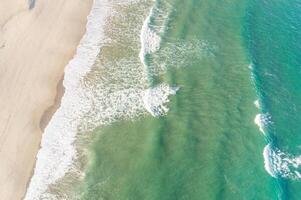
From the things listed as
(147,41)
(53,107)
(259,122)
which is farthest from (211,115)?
(53,107)

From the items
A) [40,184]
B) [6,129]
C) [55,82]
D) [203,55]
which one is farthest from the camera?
[203,55]

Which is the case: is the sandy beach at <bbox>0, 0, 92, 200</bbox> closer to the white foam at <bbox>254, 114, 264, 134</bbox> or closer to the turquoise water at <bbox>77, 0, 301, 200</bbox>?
the turquoise water at <bbox>77, 0, 301, 200</bbox>

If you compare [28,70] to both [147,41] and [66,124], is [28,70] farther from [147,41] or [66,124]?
[147,41]

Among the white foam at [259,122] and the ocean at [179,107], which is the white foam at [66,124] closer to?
the ocean at [179,107]

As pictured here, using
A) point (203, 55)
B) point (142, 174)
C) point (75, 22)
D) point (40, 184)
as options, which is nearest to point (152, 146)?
point (142, 174)

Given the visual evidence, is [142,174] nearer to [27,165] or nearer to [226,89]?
[27,165]

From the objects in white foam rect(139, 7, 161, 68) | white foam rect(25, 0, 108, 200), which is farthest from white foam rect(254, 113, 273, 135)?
white foam rect(25, 0, 108, 200)

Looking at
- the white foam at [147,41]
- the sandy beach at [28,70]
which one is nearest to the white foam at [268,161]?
the white foam at [147,41]
